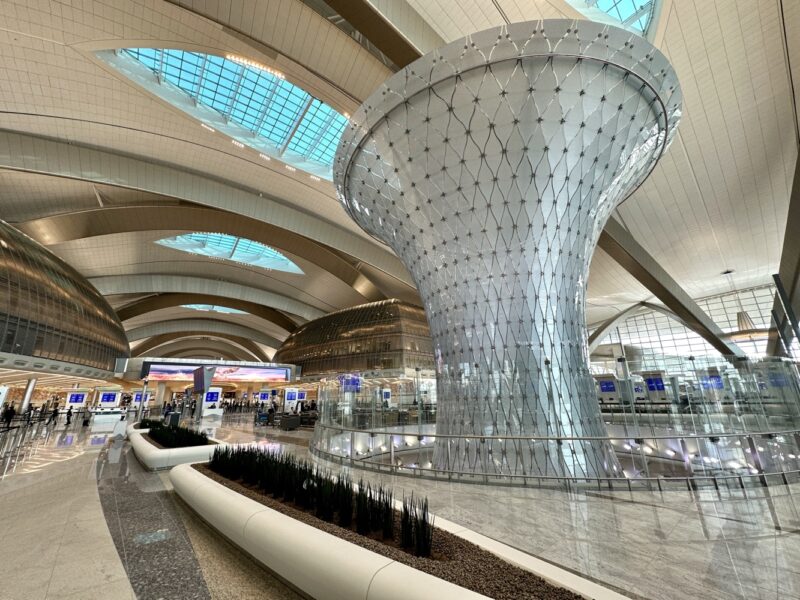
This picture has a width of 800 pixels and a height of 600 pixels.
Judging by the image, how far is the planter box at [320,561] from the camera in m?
1.98

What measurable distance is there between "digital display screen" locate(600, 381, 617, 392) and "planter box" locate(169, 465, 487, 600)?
53.4ft

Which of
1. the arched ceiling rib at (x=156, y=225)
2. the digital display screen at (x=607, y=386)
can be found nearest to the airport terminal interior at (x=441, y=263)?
the arched ceiling rib at (x=156, y=225)

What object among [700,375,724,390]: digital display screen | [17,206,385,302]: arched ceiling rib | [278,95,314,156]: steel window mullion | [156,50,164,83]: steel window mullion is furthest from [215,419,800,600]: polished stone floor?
[17,206,385,302]: arched ceiling rib

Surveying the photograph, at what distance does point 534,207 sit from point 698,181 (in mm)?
15849

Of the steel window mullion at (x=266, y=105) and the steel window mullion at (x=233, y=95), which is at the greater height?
the steel window mullion at (x=233, y=95)

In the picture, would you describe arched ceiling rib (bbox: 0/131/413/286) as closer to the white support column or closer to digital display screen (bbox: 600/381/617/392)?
digital display screen (bbox: 600/381/617/392)

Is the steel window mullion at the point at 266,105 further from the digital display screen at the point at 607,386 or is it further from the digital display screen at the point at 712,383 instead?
the digital display screen at the point at 712,383

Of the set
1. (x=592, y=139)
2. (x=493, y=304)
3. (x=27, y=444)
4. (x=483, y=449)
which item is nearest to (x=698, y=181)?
(x=592, y=139)

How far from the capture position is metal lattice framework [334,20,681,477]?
24.2 ft

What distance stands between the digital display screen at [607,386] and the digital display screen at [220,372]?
29.9 m

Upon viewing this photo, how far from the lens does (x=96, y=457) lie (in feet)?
33.6

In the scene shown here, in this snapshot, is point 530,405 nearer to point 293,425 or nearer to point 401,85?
point 401,85

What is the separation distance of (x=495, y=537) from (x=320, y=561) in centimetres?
233

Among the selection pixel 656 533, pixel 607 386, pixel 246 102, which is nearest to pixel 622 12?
pixel 607 386
